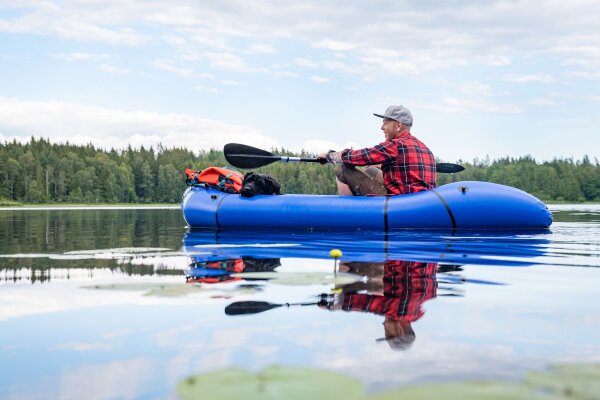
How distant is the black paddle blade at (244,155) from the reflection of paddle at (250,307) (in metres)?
7.03

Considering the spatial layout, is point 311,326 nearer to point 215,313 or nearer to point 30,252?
point 215,313

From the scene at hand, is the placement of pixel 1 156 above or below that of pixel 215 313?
above

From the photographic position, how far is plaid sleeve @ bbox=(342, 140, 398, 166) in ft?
26.8

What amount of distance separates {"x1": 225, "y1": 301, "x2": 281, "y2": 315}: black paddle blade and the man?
17.8 ft

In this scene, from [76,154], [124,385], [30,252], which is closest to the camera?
[124,385]

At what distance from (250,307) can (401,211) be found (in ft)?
18.3

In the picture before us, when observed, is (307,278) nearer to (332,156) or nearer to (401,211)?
(401,211)

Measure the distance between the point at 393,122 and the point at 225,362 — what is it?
672 centimetres

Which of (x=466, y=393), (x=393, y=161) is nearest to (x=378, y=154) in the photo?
(x=393, y=161)

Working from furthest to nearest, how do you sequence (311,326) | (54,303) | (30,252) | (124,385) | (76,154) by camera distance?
(76,154), (30,252), (54,303), (311,326), (124,385)

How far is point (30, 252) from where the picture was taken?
6.18 meters

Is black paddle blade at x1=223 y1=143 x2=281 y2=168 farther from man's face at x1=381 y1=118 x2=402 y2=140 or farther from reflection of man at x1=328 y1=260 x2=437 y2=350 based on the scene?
reflection of man at x1=328 y1=260 x2=437 y2=350

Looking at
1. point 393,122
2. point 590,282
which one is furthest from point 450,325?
point 393,122


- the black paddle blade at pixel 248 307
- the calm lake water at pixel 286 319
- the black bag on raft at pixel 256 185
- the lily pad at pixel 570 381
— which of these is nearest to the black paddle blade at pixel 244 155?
the black bag on raft at pixel 256 185
